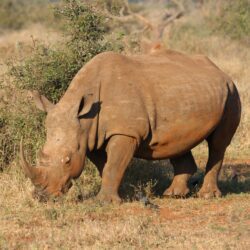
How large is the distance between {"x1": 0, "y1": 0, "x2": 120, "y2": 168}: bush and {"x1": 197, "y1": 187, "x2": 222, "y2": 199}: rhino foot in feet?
7.12

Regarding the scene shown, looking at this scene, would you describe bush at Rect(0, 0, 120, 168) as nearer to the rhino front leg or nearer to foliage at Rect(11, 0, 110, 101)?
foliage at Rect(11, 0, 110, 101)

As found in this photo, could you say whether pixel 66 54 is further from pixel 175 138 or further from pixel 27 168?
pixel 27 168

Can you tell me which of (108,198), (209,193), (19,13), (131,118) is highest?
(131,118)

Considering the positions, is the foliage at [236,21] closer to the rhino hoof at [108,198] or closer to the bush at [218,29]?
the bush at [218,29]

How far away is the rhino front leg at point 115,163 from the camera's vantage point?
9.09 meters

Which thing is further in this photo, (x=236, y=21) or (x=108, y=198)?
(x=236, y=21)

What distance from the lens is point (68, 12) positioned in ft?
37.9

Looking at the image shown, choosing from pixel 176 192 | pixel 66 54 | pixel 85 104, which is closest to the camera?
pixel 85 104

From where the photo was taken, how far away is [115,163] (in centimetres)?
912

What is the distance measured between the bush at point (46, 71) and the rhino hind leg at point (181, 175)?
1.79m

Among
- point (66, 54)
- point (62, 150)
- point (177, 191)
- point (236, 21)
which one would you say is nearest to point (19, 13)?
point (236, 21)

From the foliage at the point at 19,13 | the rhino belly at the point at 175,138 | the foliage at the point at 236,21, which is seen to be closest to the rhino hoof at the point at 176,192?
the rhino belly at the point at 175,138

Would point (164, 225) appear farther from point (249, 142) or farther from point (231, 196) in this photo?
point (249, 142)

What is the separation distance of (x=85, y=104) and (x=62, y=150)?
0.56 metres
